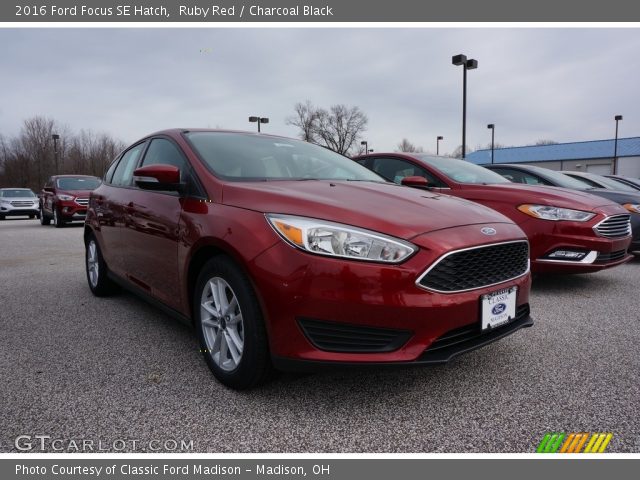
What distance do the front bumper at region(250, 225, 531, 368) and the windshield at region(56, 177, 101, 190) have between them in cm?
1397

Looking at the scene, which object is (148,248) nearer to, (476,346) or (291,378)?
(291,378)

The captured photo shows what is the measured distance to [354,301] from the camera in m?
2.00

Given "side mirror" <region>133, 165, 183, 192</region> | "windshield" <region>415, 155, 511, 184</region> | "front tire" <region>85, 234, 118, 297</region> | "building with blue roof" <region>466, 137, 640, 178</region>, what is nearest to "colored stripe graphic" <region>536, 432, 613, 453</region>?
"side mirror" <region>133, 165, 183, 192</region>

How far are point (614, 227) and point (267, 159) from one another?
356 centimetres

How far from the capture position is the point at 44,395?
93.5 inches

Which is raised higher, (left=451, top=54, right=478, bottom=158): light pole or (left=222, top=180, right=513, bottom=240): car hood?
(left=451, top=54, right=478, bottom=158): light pole

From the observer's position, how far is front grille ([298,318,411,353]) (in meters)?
2.05

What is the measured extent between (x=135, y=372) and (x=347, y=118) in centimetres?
6136

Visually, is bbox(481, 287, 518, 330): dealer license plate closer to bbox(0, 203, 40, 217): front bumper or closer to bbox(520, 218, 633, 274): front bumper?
bbox(520, 218, 633, 274): front bumper

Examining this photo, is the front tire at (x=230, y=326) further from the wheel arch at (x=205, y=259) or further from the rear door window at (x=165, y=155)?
the rear door window at (x=165, y=155)

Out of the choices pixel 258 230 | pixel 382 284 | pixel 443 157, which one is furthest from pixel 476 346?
pixel 443 157

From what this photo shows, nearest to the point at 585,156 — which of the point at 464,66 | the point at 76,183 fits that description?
the point at 464,66

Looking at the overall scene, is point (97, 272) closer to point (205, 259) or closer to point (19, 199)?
point (205, 259)
